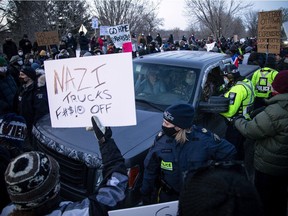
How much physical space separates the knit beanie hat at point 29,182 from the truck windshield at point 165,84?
2.49 metres

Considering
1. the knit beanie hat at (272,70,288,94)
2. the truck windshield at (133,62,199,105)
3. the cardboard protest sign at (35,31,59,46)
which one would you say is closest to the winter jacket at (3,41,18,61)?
the cardboard protest sign at (35,31,59,46)

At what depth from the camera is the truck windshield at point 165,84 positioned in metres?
3.84

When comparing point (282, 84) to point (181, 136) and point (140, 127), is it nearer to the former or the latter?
point (181, 136)

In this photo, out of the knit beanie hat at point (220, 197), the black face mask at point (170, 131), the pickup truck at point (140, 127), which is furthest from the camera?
the pickup truck at point (140, 127)

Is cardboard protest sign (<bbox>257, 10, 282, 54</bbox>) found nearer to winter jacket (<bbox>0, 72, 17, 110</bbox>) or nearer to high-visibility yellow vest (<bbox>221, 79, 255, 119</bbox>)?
high-visibility yellow vest (<bbox>221, 79, 255, 119</bbox>)

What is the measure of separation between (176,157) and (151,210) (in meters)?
0.88

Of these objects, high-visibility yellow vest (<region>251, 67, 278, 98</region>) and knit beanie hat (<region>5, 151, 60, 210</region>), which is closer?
knit beanie hat (<region>5, 151, 60, 210</region>)

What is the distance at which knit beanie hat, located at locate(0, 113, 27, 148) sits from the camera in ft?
7.91

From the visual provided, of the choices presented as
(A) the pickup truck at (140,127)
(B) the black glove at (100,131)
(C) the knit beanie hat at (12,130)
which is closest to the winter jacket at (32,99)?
(A) the pickup truck at (140,127)

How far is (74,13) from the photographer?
111 ft

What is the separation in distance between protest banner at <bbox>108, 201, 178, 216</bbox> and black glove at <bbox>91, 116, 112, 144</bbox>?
1.89 feet

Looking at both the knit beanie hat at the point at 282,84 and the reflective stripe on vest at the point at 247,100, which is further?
the reflective stripe on vest at the point at 247,100

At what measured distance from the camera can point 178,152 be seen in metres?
2.50

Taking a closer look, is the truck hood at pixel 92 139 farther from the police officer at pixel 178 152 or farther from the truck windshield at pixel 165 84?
the truck windshield at pixel 165 84
